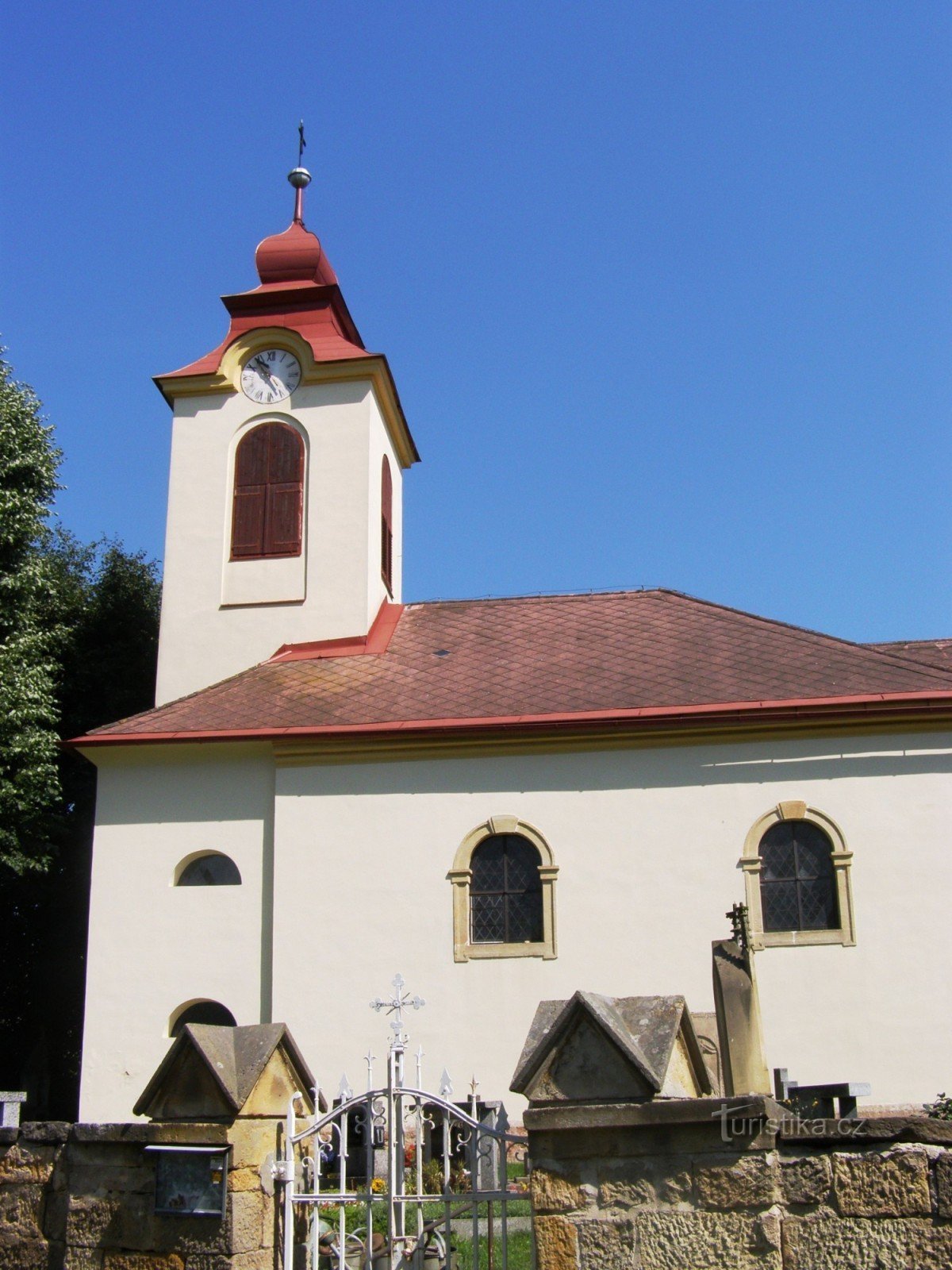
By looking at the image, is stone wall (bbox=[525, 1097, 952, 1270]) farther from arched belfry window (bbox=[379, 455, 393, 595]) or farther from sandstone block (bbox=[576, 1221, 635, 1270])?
arched belfry window (bbox=[379, 455, 393, 595])

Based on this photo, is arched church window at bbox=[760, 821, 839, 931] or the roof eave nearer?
arched church window at bbox=[760, 821, 839, 931]

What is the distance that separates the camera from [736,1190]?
5824mm

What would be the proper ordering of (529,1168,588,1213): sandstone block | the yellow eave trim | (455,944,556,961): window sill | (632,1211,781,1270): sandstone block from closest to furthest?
(632,1211,781,1270): sandstone block < (529,1168,588,1213): sandstone block < (455,944,556,961): window sill < the yellow eave trim

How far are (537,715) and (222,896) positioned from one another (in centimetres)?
441

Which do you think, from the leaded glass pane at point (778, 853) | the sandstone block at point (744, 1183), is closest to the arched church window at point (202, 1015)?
the leaded glass pane at point (778, 853)

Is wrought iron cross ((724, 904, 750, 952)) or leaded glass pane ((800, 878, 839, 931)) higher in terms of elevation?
leaded glass pane ((800, 878, 839, 931))

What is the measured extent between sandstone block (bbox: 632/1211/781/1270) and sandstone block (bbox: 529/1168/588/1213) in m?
0.28

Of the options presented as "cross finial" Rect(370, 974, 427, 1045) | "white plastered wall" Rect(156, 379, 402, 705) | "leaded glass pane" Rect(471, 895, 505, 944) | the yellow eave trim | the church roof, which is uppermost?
the yellow eave trim

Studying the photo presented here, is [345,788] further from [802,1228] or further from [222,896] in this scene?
[802,1228]

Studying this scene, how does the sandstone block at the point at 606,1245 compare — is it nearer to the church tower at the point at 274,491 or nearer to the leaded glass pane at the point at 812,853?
the leaded glass pane at the point at 812,853

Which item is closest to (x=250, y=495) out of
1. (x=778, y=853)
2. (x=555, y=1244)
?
(x=778, y=853)

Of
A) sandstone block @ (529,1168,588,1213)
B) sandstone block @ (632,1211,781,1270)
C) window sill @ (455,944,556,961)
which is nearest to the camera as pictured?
sandstone block @ (632,1211,781,1270)

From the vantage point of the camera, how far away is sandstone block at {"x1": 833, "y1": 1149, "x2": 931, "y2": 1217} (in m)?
5.71

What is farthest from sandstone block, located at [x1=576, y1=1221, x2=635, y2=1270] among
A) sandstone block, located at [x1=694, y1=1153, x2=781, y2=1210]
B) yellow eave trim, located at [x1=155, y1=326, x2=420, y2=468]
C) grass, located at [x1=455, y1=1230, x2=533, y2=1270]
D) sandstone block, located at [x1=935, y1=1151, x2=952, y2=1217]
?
yellow eave trim, located at [x1=155, y1=326, x2=420, y2=468]
